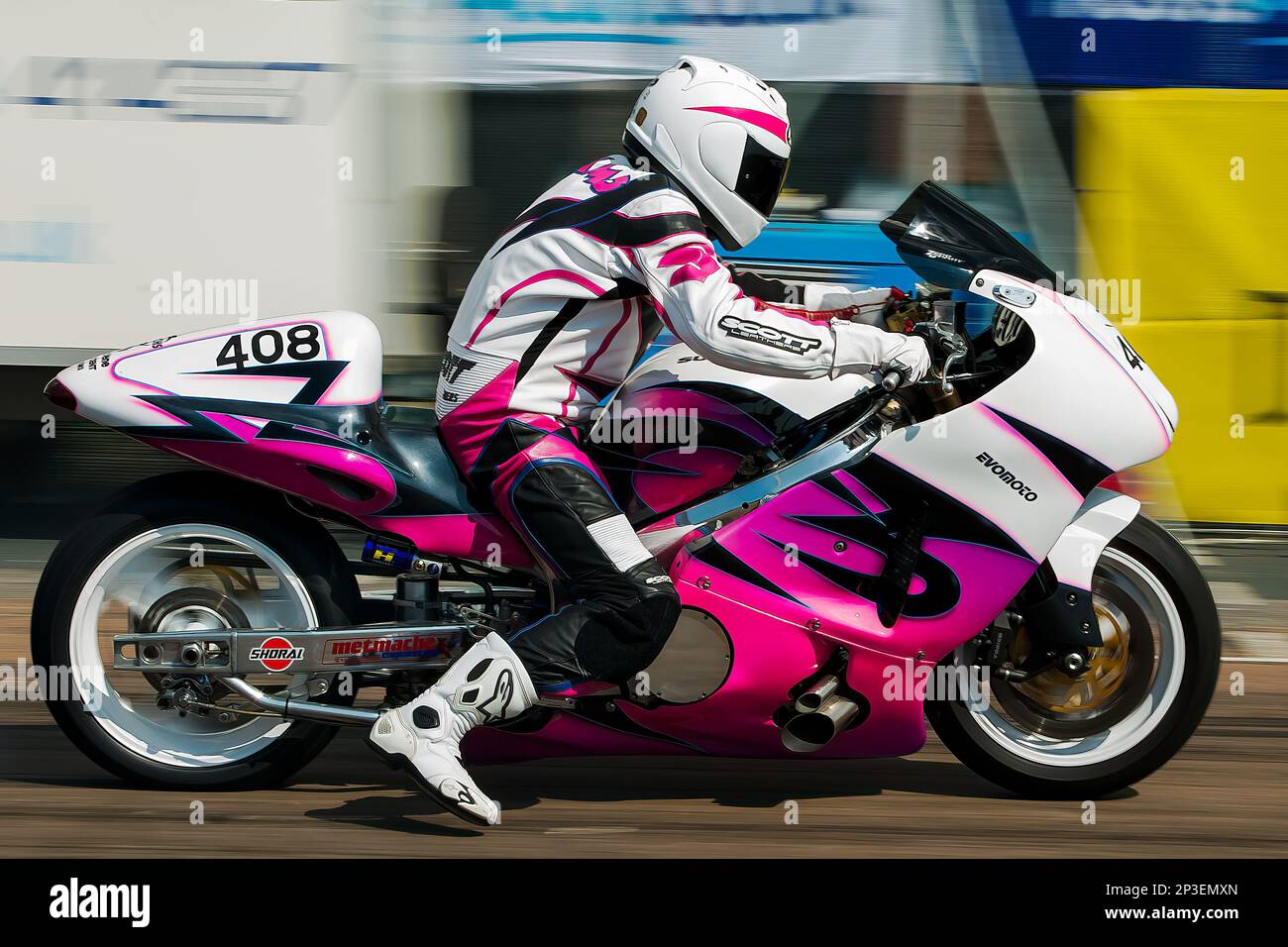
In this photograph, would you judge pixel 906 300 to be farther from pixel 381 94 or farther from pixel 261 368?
pixel 381 94

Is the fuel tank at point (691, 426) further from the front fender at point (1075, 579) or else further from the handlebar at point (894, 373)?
the front fender at point (1075, 579)

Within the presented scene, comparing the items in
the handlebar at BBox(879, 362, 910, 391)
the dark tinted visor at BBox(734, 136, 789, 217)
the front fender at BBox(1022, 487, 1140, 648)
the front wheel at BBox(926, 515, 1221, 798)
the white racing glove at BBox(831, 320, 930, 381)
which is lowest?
the front wheel at BBox(926, 515, 1221, 798)

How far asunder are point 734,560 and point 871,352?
63cm

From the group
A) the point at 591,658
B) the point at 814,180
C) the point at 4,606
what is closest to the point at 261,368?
the point at 591,658

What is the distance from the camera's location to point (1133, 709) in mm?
4188

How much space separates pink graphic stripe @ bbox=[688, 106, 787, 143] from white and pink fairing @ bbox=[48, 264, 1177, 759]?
619mm

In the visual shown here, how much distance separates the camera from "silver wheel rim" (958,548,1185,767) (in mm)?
4141

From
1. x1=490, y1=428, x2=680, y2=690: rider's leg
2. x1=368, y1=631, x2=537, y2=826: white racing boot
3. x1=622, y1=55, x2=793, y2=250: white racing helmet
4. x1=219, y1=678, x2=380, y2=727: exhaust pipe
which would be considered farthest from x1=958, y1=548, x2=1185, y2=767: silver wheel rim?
x1=219, y1=678, x2=380, y2=727: exhaust pipe

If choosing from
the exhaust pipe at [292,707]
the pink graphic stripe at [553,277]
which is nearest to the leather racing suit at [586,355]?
the pink graphic stripe at [553,277]

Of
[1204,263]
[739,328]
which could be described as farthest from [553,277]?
[1204,263]

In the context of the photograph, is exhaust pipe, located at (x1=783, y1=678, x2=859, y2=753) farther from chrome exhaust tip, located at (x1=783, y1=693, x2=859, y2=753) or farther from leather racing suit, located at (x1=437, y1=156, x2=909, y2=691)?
leather racing suit, located at (x1=437, y1=156, x2=909, y2=691)

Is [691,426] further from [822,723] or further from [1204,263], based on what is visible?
→ [1204,263]

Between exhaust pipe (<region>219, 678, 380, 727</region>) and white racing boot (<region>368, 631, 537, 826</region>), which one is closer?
white racing boot (<region>368, 631, 537, 826</region>)

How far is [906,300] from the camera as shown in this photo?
419cm
